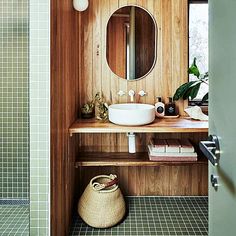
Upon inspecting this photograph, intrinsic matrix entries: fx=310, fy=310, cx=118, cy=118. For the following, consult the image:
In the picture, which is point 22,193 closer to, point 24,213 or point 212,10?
point 24,213

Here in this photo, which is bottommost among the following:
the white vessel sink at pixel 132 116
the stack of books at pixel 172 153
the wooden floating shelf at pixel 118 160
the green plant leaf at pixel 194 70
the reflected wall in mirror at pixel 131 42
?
the wooden floating shelf at pixel 118 160

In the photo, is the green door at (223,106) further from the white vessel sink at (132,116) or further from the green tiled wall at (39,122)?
the white vessel sink at (132,116)

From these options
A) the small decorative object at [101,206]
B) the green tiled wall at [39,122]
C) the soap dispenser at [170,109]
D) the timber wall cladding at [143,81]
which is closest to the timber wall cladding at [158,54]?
the timber wall cladding at [143,81]

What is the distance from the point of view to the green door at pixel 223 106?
35.7 inches

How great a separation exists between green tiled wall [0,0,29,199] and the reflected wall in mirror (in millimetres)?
861

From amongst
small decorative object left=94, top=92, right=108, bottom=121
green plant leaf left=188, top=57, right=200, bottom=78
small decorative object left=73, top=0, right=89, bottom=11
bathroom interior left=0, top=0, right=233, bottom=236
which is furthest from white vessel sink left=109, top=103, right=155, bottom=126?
small decorative object left=73, top=0, right=89, bottom=11

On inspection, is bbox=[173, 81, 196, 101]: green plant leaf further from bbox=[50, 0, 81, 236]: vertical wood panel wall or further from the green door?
the green door

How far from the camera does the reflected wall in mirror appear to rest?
292 cm

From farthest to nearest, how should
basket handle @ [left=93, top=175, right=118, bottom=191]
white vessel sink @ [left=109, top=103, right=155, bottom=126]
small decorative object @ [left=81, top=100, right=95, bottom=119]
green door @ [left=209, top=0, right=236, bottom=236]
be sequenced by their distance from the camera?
small decorative object @ [left=81, top=100, right=95, bottom=119] < basket handle @ [left=93, top=175, right=118, bottom=191] < white vessel sink @ [left=109, top=103, right=155, bottom=126] < green door @ [left=209, top=0, right=236, bottom=236]

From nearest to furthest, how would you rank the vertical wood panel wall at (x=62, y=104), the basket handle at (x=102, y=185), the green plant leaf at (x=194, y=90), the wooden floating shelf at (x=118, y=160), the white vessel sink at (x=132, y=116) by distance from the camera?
1. the vertical wood panel wall at (x=62, y=104)
2. the white vessel sink at (x=132, y=116)
3. the basket handle at (x=102, y=185)
4. the wooden floating shelf at (x=118, y=160)
5. the green plant leaf at (x=194, y=90)

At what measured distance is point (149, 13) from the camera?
2.91 meters

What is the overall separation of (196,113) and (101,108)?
85 cm

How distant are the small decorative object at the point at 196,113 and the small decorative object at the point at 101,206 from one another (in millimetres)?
924

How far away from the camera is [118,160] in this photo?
8.86 feet
